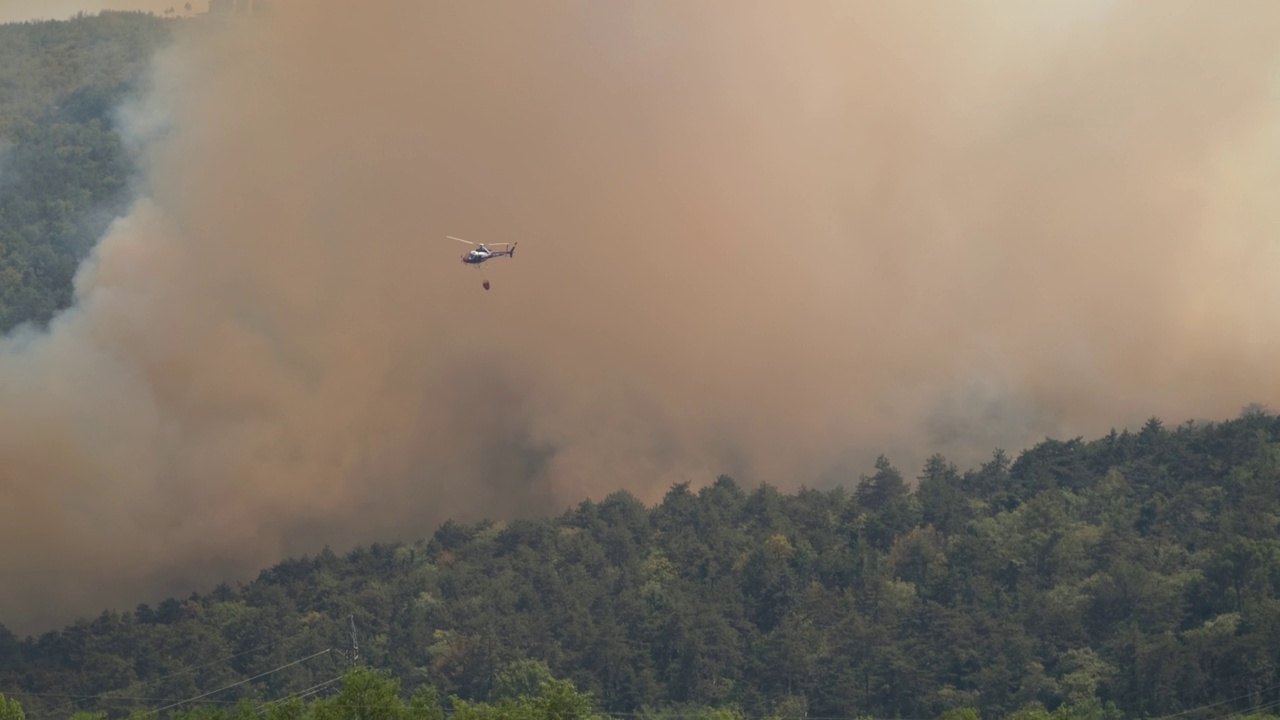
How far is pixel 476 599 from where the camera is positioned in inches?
5891

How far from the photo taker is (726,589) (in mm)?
146250

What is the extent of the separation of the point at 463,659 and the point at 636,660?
12923mm

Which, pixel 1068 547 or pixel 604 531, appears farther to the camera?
pixel 604 531

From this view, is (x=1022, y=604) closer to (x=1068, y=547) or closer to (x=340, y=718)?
(x=1068, y=547)

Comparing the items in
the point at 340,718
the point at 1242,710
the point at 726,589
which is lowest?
the point at 1242,710

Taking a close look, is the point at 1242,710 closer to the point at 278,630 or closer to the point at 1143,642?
the point at 1143,642

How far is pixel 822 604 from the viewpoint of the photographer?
461 feet

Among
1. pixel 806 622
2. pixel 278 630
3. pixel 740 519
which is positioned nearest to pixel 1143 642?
pixel 806 622

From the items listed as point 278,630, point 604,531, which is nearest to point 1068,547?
point 604,531

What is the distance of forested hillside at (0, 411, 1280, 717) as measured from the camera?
4557 inches

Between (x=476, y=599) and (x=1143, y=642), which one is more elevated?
(x=476, y=599)

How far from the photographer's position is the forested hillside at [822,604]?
4557 inches

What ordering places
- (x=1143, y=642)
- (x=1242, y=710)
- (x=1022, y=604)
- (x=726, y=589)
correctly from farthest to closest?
(x=726, y=589), (x=1022, y=604), (x=1143, y=642), (x=1242, y=710)

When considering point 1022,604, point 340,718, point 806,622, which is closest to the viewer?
point 340,718
